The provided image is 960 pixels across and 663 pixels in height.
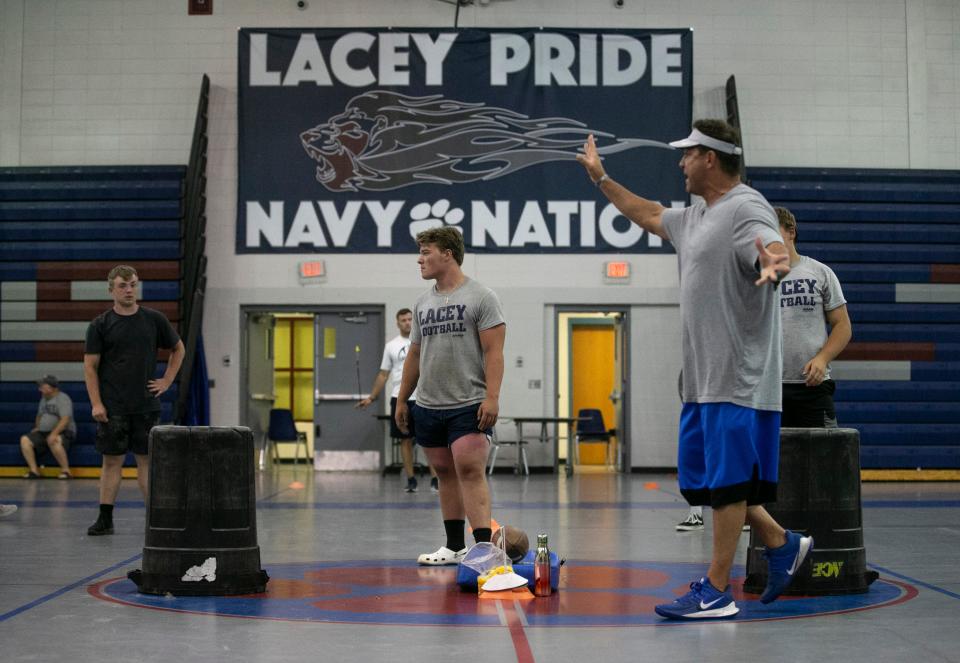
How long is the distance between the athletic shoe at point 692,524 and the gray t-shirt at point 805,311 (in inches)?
88.9

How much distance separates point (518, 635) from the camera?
4113 millimetres

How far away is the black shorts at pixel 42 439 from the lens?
48.3ft

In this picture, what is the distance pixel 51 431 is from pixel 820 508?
12084 mm

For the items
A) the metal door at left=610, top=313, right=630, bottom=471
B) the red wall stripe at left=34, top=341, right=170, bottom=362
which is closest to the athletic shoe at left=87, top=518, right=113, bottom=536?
the red wall stripe at left=34, top=341, right=170, bottom=362

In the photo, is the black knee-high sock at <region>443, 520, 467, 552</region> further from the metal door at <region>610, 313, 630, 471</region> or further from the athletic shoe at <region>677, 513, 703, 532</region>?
the metal door at <region>610, 313, 630, 471</region>

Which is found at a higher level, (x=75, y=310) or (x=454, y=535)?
(x=75, y=310)

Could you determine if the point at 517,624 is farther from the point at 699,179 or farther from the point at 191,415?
the point at 191,415

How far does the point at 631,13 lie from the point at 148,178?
7.29 m

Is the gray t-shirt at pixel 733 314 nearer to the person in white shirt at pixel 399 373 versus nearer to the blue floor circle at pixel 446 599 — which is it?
the blue floor circle at pixel 446 599

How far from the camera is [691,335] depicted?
4.28 metres

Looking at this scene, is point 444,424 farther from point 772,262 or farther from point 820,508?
point 772,262

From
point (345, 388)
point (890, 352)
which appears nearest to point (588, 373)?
point (345, 388)

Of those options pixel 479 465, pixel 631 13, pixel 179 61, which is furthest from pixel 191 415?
pixel 479 465

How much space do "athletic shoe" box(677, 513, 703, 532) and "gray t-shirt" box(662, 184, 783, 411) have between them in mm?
3874
